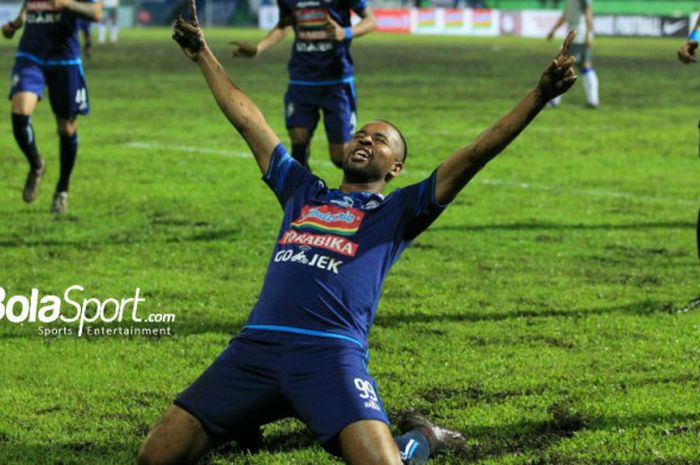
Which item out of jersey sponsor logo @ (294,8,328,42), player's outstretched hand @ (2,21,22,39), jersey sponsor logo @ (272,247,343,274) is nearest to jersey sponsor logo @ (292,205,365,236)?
jersey sponsor logo @ (272,247,343,274)

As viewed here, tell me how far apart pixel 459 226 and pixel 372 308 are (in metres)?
6.49

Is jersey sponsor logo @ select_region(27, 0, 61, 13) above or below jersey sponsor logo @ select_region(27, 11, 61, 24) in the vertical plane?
above

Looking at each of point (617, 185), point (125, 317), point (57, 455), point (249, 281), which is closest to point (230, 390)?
point (57, 455)

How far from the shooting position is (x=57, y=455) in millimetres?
5582

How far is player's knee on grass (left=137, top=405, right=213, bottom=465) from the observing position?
4891 millimetres

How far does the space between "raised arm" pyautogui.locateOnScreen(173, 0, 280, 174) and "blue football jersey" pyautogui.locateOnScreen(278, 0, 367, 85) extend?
18.3 feet

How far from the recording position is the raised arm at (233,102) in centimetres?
585

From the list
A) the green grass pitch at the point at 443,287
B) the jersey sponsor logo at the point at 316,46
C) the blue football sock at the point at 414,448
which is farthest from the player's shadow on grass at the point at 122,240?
the blue football sock at the point at 414,448

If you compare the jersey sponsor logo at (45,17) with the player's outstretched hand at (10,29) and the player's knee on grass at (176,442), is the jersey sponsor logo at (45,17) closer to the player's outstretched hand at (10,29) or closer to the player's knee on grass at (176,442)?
the player's outstretched hand at (10,29)

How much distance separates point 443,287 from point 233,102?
3563 mm

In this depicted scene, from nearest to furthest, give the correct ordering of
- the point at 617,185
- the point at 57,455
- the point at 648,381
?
1. the point at 57,455
2. the point at 648,381
3. the point at 617,185

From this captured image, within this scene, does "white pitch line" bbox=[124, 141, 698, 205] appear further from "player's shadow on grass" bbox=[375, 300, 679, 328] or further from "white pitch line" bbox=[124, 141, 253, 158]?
"player's shadow on grass" bbox=[375, 300, 679, 328]

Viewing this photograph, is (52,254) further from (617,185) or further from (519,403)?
(617,185)

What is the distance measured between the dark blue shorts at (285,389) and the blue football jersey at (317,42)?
671cm
